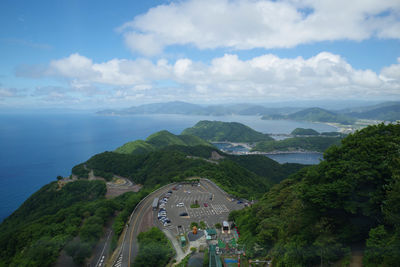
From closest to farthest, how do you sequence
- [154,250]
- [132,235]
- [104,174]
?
[154,250], [132,235], [104,174]

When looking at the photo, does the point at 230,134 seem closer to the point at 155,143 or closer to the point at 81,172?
the point at 155,143

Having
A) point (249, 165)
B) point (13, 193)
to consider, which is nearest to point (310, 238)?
point (249, 165)

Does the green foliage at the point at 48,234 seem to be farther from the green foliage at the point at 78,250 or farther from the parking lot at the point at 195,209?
the parking lot at the point at 195,209

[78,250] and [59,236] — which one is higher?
[78,250]

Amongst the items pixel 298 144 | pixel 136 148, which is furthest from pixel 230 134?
pixel 136 148

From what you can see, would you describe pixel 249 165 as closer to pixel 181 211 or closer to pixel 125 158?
pixel 125 158

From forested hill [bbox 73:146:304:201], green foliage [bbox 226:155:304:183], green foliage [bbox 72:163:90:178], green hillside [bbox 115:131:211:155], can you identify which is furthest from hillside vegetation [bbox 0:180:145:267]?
green hillside [bbox 115:131:211:155]

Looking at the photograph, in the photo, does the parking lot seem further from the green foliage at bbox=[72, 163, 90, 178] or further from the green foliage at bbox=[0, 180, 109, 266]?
the green foliage at bbox=[72, 163, 90, 178]
